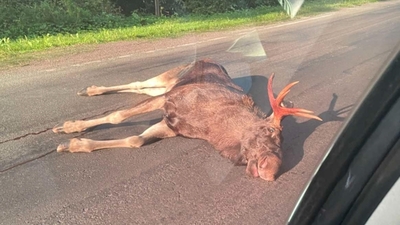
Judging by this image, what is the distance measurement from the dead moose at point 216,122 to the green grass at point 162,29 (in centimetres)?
512

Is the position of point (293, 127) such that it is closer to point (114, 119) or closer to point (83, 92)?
point (114, 119)

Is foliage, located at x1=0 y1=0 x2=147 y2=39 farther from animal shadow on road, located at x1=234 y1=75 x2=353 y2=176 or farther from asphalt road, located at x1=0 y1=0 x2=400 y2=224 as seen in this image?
animal shadow on road, located at x1=234 y1=75 x2=353 y2=176

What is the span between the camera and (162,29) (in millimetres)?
15062

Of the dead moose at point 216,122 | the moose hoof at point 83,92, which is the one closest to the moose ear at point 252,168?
the dead moose at point 216,122

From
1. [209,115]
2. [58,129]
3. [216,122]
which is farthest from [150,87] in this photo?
[216,122]

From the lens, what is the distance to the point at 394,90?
1566 mm

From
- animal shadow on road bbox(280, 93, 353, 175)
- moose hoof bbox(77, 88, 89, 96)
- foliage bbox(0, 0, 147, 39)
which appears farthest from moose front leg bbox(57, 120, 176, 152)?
foliage bbox(0, 0, 147, 39)

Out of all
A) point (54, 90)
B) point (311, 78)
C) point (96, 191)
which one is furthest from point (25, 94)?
point (311, 78)

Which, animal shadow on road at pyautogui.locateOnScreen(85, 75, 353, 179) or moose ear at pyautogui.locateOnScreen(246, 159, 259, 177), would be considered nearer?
moose ear at pyautogui.locateOnScreen(246, 159, 259, 177)

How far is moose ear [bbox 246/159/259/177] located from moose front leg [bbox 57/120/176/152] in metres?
1.27

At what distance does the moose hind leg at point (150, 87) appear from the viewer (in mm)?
6594

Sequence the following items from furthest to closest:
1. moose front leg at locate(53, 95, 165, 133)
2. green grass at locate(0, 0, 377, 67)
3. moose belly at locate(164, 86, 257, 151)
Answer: green grass at locate(0, 0, 377, 67) → moose front leg at locate(53, 95, 165, 133) → moose belly at locate(164, 86, 257, 151)

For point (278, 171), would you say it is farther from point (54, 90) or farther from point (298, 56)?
point (298, 56)

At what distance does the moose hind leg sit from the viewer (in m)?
6.59
